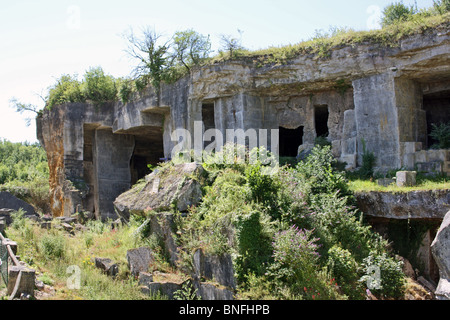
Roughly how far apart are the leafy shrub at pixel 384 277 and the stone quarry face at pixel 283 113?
4.50m

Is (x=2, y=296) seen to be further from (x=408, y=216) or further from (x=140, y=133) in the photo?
(x=140, y=133)

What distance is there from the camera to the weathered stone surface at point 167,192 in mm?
12703

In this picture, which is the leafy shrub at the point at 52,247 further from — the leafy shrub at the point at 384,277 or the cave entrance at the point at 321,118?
the cave entrance at the point at 321,118

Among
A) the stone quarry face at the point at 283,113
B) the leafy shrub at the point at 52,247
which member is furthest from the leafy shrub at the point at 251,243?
the leafy shrub at the point at 52,247

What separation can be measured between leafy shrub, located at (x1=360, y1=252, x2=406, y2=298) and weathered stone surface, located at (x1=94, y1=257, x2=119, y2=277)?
5.91 meters

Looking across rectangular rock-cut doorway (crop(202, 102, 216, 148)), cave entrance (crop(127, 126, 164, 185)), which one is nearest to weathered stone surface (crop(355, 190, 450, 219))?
rectangular rock-cut doorway (crop(202, 102, 216, 148))

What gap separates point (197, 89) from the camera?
18.0 metres

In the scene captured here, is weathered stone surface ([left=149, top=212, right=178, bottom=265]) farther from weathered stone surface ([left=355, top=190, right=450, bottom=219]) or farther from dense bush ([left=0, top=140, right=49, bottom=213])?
dense bush ([left=0, top=140, right=49, bottom=213])

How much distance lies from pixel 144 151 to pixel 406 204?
16.0 metres

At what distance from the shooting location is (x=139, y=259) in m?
12.2

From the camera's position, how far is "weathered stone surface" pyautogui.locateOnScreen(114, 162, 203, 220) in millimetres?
12703

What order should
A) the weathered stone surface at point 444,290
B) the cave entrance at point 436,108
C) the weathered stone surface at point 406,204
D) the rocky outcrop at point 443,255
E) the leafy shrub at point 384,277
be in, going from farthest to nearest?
the cave entrance at point 436,108 < the weathered stone surface at point 406,204 < the leafy shrub at point 384,277 < the rocky outcrop at point 443,255 < the weathered stone surface at point 444,290

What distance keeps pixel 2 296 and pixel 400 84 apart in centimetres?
1224

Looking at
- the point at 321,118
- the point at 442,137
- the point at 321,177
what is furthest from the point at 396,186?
the point at 321,118
